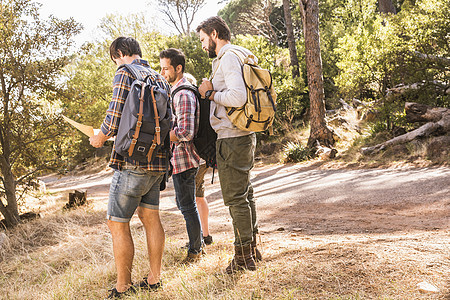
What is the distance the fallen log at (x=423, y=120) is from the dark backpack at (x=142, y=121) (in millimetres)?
8398

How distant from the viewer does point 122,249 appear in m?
2.70

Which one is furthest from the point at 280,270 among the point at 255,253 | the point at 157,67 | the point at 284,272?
the point at 157,67

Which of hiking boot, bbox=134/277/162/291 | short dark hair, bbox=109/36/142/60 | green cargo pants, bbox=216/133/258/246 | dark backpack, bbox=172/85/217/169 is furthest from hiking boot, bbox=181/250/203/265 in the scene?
short dark hair, bbox=109/36/142/60

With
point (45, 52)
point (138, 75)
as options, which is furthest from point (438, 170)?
point (45, 52)

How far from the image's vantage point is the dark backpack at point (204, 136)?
3.23m

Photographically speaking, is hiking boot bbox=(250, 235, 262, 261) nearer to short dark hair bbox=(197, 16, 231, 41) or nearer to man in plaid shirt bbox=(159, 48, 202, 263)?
man in plaid shirt bbox=(159, 48, 202, 263)

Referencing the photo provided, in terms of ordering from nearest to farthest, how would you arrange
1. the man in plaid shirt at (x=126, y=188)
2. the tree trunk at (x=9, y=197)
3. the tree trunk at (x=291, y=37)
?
the man in plaid shirt at (x=126, y=188) → the tree trunk at (x=9, y=197) → the tree trunk at (x=291, y=37)

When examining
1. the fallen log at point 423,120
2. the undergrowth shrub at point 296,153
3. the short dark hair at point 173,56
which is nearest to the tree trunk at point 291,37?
the undergrowth shrub at point 296,153

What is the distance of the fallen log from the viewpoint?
918cm

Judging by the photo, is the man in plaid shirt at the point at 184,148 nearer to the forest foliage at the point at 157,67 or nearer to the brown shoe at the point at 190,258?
the brown shoe at the point at 190,258

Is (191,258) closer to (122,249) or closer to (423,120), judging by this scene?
(122,249)

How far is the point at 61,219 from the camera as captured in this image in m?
7.52

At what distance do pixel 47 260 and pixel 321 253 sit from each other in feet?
12.2

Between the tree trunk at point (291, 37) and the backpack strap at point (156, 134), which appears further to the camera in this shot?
the tree trunk at point (291, 37)
